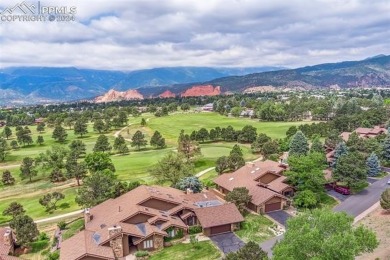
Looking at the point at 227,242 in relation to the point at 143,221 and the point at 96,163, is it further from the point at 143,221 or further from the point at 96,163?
the point at 96,163

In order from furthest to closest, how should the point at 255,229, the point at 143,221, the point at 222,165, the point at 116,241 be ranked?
the point at 222,165 → the point at 255,229 → the point at 143,221 → the point at 116,241

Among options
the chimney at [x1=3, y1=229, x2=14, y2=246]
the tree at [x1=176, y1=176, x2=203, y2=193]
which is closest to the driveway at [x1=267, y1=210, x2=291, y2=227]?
the tree at [x1=176, y1=176, x2=203, y2=193]

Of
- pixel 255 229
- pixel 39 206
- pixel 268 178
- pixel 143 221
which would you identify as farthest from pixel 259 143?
pixel 39 206

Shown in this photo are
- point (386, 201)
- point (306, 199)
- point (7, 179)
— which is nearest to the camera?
point (386, 201)

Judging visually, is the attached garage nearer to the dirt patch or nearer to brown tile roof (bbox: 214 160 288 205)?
brown tile roof (bbox: 214 160 288 205)

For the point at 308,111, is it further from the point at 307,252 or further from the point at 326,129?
the point at 307,252

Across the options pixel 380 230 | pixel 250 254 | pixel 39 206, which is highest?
pixel 250 254

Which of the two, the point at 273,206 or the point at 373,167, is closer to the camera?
the point at 273,206
